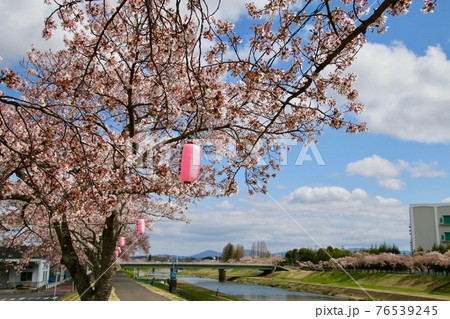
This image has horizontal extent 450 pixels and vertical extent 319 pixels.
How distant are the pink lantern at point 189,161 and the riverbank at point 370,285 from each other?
59.7ft

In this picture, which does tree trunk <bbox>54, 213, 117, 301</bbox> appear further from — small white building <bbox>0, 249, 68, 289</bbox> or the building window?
the building window

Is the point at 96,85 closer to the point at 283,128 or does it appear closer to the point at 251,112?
the point at 251,112

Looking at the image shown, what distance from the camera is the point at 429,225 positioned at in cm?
4441

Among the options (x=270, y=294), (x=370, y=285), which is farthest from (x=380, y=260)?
(x=270, y=294)

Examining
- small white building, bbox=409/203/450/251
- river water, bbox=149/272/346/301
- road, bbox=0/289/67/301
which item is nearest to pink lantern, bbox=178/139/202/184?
road, bbox=0/289/67/301

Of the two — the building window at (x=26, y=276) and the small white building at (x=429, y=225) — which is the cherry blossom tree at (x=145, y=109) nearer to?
the building window at (x=26, y=276)

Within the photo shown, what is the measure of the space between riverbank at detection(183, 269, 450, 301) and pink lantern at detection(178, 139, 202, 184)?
18211 mm

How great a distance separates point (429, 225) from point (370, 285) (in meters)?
15.9

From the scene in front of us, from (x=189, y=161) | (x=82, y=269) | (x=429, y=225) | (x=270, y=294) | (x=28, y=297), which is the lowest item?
(x=270, y=294)

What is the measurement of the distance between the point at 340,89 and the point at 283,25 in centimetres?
180

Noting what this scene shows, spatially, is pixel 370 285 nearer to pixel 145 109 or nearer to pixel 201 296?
pixel 201 296

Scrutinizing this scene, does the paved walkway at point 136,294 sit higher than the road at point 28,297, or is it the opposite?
the paved walkway at point 136,294

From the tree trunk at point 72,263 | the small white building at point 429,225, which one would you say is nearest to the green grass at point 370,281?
the small white building at point 429,225

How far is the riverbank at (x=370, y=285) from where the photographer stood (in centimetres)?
2592
